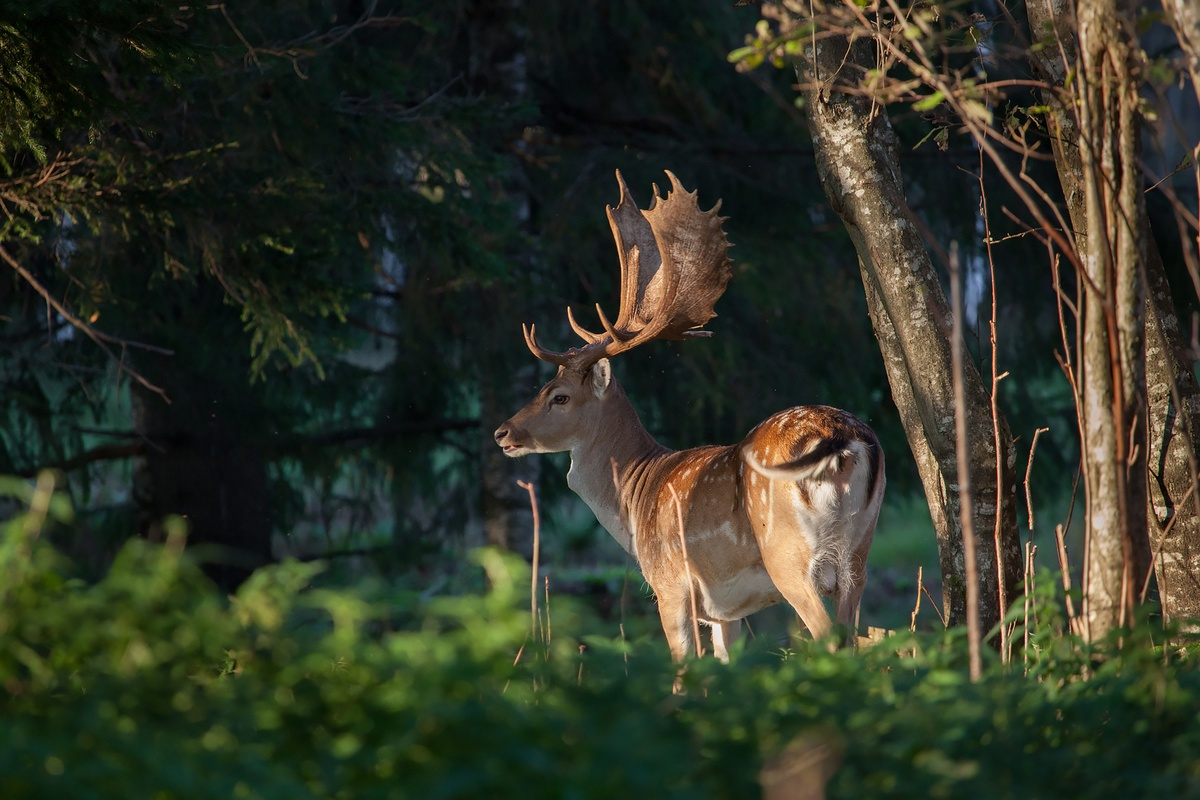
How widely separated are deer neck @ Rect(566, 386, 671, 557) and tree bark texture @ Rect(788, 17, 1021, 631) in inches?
66.3

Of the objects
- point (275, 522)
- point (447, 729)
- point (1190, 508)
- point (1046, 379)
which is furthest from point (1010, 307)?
point (447, 729)

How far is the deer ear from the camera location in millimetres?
5781

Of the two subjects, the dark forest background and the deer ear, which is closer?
the deer ear

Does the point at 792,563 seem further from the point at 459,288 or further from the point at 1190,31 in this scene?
the point at 459,288

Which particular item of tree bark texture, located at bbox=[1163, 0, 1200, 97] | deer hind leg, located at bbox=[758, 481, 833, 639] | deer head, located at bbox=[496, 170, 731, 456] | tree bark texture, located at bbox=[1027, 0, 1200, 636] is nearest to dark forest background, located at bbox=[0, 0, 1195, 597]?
deer head, located at bbox=[496, 170, 731, 456]

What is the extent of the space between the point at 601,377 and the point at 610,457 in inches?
15.3

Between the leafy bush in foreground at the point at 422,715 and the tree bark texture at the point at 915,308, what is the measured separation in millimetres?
1815

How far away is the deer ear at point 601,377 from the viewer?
5.78 m

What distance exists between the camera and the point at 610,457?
5859mm

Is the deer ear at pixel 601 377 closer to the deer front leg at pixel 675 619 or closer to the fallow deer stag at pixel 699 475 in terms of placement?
the fallow deer stag at pixel 699 475

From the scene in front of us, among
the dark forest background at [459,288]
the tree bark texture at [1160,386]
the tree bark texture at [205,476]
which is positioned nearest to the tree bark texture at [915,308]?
the tree bark texture at [1160,386]

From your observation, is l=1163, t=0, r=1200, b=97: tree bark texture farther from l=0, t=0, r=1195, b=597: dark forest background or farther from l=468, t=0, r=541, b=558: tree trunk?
l=468, t=0, r=541, b=558: tree trunk

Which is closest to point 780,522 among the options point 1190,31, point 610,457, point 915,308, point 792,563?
point 792,563

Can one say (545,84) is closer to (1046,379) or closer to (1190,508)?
(1046,379)
